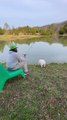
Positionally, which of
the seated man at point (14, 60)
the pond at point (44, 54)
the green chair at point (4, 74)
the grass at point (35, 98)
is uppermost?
the seated man at point (14, 60)

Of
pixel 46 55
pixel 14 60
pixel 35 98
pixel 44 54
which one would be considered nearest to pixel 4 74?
pixel 14 60

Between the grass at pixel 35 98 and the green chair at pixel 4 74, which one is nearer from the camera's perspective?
the grass at pixel 35 98

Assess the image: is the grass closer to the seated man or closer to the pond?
the seated man

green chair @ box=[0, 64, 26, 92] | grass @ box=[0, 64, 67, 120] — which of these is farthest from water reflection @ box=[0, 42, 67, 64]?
grass @ box=[0, 64, 67, 120]

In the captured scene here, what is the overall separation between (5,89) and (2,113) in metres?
1.19

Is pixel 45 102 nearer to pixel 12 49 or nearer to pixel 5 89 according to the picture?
pixel 5 89

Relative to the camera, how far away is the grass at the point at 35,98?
400 cm

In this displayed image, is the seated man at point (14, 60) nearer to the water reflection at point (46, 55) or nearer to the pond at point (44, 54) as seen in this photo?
the pond at point (44, 54)

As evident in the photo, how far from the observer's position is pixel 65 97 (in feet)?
15.3

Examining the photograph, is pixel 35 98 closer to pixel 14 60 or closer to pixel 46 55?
pixel 14 60

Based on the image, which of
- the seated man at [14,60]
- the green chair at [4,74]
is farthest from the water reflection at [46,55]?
the green chair at [4,74]

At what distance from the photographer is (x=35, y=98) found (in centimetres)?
461

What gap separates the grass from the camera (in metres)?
4.00

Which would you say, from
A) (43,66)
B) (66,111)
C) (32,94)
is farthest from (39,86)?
(43,66)
